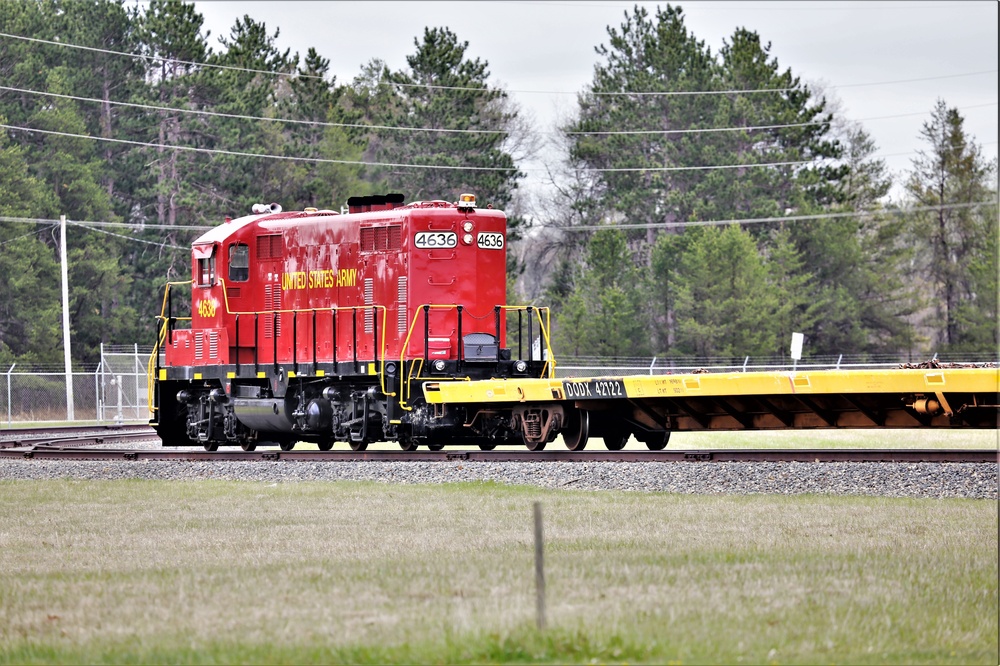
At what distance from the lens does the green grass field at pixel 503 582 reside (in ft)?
23.4

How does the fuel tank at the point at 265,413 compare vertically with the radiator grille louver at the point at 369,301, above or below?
below

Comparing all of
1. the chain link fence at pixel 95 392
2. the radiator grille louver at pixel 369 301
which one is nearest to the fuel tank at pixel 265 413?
the radiator grille louver at pixel 369 301

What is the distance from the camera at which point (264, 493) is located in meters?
16.0

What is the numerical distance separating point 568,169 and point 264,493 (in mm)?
48498

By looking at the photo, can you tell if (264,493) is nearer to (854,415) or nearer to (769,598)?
(854,415)

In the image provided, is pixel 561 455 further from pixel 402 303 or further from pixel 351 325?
pixel 351 325

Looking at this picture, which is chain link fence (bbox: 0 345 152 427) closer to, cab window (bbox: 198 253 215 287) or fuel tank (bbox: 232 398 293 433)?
cab window (bbox: 198 253 215 287)

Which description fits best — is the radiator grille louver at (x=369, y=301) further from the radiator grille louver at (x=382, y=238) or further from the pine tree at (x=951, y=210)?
the pine tree at (x=951, y=210)

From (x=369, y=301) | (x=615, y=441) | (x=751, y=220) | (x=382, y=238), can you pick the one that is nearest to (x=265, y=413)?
(x=369, y=301)

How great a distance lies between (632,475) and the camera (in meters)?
16.2

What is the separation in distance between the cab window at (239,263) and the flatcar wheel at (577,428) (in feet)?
22.1

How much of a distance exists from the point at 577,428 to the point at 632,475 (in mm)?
3003

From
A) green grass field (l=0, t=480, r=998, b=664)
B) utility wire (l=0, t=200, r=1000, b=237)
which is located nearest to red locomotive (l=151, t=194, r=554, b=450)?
green grass field (l=0, t=480, r=998, b=664)

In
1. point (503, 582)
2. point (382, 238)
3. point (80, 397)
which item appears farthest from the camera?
point (80, 397)
